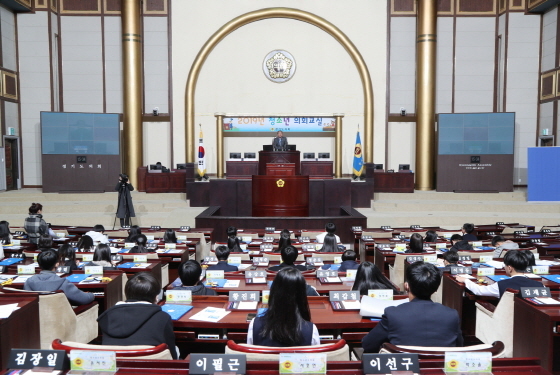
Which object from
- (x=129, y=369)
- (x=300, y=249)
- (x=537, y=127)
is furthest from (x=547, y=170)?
(x=129, y=369)

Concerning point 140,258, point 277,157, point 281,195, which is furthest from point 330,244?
point 277,157

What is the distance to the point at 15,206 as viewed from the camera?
9.99 meters

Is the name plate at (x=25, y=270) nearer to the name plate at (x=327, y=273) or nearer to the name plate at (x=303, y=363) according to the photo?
the name plate at (x=327, y=273)

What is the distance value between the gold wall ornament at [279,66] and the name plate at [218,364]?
12370 millimetres

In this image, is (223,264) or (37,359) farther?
(223,264)

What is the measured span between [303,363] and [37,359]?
35.5 inches

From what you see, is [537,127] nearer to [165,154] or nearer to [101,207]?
[165,154]

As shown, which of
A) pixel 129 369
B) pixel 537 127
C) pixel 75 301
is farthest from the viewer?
pixel 537 127

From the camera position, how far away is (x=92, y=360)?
1604mm

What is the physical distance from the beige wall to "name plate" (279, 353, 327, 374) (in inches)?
477

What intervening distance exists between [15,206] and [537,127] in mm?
13093

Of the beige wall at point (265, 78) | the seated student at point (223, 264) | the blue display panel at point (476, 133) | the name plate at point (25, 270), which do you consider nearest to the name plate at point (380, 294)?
the seated student at point (223, 264)

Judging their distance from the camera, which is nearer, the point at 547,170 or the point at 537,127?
the point at 547,170

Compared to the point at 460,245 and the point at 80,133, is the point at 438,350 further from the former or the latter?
the point at 80,133
